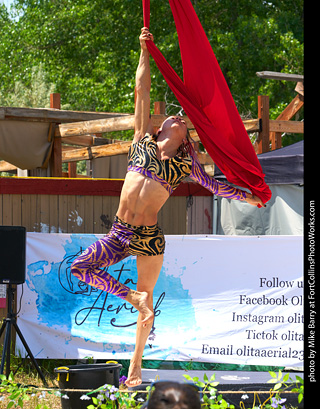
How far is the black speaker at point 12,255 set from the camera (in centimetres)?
674

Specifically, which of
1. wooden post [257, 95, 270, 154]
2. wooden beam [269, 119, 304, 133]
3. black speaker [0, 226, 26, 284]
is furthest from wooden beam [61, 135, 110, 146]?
black speaker [0, 226, 26, 284]

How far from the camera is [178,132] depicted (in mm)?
4449

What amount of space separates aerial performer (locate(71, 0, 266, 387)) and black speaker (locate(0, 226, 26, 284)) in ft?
8.22

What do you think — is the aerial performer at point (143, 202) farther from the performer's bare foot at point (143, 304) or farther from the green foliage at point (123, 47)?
the green foliage at point (123, 47)

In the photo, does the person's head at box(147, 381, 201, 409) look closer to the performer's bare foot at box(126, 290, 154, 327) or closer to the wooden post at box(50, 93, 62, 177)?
the performer's bare foot at box(126, 290, 154, 327)

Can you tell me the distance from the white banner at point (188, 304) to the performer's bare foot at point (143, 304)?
3.03 m

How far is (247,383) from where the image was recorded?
22.2 ft

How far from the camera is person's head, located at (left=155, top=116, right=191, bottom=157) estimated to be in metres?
4.45

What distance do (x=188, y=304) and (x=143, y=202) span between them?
319 cm

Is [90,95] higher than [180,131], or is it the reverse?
[90,95]

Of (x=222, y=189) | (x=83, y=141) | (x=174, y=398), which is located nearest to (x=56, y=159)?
(x=83, y=141)
